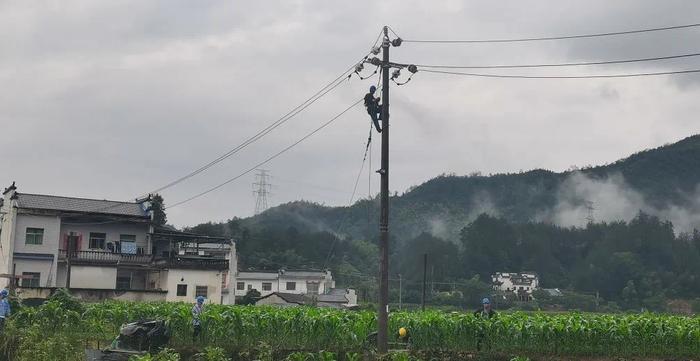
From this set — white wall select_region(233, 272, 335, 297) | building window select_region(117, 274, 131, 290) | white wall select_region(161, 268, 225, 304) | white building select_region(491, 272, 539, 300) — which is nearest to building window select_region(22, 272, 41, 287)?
building window select_region(117, 274, 131, 290)

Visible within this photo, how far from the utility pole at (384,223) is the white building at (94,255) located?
108 feet

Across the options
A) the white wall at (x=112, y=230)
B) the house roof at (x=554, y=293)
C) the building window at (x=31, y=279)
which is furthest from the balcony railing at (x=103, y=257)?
the house roof at (x=554, y=293)

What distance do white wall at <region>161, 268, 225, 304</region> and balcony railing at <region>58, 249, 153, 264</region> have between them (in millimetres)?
2448

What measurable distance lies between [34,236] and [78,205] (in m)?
6.36

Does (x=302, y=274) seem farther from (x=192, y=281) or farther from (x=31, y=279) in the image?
(x=31, y=279)

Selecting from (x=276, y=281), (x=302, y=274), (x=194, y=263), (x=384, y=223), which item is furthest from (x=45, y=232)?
(x=302, y=274)

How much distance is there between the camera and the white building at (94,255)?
2207 inches

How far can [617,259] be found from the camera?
4941 inches

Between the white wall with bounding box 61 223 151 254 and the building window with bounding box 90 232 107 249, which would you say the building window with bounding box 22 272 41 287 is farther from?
the building window with bounding box 90 232 107 249

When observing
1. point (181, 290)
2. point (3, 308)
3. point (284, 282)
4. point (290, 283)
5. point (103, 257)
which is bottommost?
point (3, 308)

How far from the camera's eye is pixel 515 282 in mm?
125750

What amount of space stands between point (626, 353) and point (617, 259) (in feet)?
342

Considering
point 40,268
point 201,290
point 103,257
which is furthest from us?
point 201,290

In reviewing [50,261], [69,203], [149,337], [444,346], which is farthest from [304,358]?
[69,203]
